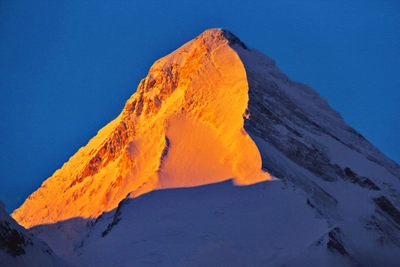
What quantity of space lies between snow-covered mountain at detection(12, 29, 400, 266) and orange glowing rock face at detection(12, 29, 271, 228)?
13 centimetres

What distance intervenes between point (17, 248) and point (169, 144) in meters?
25.7

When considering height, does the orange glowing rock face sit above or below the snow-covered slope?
above

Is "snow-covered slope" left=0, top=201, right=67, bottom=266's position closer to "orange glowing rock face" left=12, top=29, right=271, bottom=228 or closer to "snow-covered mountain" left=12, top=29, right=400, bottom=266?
"snow-covered mountain" left=12, top=29, right=400, bottom=266

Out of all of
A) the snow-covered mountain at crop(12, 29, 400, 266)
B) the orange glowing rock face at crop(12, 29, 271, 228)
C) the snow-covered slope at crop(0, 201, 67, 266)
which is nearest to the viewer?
the snow-covered slope at crop(0, 201, 67, 266)

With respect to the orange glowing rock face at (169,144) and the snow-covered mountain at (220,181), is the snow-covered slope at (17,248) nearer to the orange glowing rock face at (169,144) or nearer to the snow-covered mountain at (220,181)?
the snow-covered mountain at (220,181)

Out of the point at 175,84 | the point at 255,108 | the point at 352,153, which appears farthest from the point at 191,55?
the point at 352,153

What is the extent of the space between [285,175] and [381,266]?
10300 millimetres

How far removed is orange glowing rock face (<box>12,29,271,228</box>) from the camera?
81000mm

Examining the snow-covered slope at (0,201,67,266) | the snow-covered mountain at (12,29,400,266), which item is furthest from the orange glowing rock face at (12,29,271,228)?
the snow-covered slope at (0,201,67,266)

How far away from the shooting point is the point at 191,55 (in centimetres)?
9544

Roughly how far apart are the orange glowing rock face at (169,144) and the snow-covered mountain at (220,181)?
13cm

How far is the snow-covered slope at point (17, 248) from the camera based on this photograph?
60.3 metres

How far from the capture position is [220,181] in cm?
7881

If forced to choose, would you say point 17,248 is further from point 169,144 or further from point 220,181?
point 169,144
